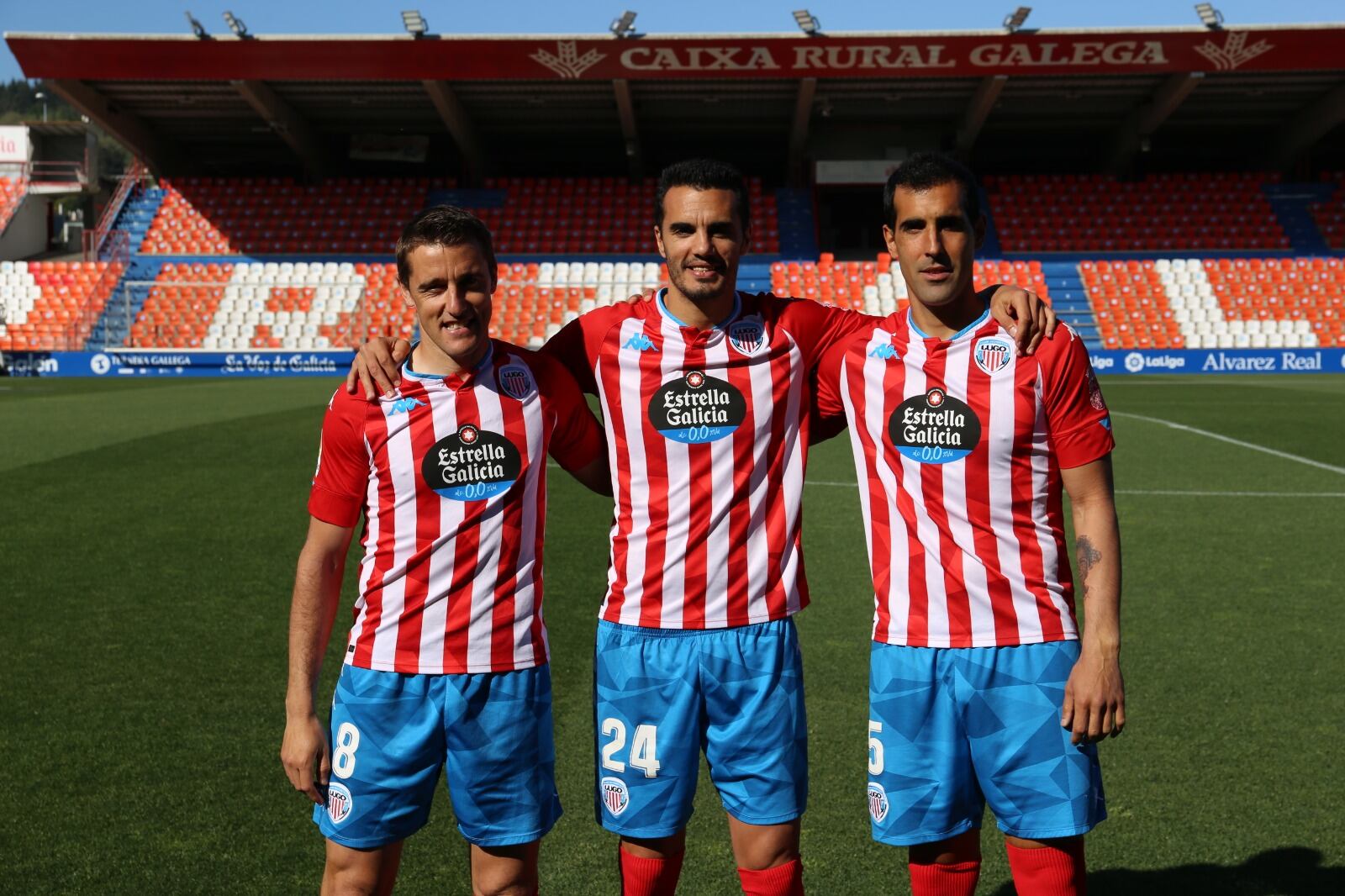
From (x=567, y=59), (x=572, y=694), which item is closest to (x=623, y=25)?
(x=567, y=59)

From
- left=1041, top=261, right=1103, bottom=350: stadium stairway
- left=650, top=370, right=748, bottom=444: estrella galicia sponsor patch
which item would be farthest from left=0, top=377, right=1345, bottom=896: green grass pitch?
left=1041, top=261, right=1103, bottom=350: stadium stairway

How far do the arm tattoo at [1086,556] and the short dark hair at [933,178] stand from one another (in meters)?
0.73

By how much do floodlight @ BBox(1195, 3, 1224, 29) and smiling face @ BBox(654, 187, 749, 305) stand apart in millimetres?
26524

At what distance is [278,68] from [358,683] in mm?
26349

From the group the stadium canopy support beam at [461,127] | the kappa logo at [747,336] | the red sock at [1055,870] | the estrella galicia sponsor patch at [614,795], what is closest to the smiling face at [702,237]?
the kappa logo at [747,336]

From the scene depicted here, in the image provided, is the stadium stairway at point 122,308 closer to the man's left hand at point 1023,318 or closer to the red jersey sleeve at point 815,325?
the red jersey sleeve at point 815,325

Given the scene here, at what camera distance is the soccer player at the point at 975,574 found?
257 cm

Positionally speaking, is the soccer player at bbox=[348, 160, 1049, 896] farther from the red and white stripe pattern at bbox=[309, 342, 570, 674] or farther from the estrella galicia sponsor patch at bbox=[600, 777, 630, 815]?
the red and white stripe pattern at bbox=[309, 342, 570, 674]

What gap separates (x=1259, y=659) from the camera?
16.7 ft

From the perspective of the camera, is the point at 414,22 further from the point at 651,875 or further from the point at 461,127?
the point at 651,875

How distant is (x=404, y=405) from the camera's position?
264cm

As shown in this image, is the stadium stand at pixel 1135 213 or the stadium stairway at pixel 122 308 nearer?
the stadium stairway at pixel 122 308

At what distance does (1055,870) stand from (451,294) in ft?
5.75

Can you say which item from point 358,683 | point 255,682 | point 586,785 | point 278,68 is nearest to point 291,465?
point 255,682
